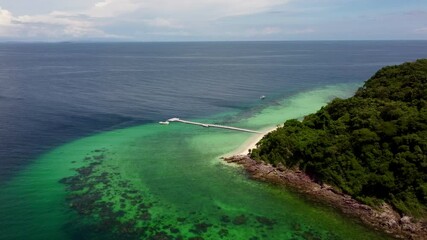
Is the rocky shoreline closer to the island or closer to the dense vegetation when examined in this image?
the island

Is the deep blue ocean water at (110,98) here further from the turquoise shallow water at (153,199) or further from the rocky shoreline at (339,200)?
the rocky shoreline at (339,200)

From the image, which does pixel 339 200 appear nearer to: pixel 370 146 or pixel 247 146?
pixel 370 146

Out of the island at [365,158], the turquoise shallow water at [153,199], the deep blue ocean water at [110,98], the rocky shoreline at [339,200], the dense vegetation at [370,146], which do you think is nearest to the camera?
the turquoise shallow water at [153,199]

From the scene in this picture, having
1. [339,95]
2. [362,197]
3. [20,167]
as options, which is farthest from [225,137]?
[339,95]

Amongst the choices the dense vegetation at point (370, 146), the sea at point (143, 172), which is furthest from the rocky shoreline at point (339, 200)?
the sea at point (143, 172)

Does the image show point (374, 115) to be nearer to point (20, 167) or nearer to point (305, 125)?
point (305, 125)
